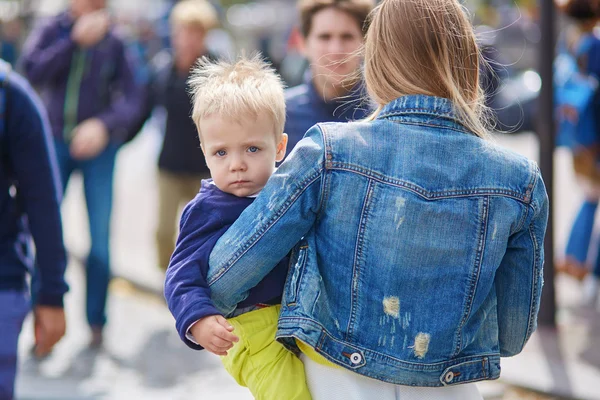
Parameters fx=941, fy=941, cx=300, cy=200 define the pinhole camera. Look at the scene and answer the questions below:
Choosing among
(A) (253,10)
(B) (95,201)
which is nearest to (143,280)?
(B) (95,201)

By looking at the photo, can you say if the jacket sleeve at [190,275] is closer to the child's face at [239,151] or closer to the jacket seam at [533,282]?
the child's face at [239,151]

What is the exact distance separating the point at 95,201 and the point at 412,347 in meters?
4.18

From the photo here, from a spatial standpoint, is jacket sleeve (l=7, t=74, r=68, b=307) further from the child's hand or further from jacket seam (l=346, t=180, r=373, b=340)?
jacket seam (l=346, t=180, r=373, b=340)

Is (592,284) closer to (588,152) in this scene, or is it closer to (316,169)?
(588,152)

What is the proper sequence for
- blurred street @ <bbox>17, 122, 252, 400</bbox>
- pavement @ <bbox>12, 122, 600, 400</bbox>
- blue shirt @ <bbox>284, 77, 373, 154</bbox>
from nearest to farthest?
blue shirt @ <bbox>284, 77, 373, 154</bbox>, pavement @ <bbox>12, 122, 600, 400</bbox>, blurred street @ <bbox>17, 122, 252, 400</bbox>

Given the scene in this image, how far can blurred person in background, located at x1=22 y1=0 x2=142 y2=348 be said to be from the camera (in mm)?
5969

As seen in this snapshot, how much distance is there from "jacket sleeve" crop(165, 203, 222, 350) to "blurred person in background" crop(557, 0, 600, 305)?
4.75 meters

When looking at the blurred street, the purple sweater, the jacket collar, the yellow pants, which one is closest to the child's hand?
the yellow pants

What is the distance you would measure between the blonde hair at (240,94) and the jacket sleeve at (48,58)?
3733 mm

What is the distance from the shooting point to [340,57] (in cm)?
385

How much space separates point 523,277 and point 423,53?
60cm

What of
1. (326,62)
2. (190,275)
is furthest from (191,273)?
(326,62)

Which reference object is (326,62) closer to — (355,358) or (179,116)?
(355,358)

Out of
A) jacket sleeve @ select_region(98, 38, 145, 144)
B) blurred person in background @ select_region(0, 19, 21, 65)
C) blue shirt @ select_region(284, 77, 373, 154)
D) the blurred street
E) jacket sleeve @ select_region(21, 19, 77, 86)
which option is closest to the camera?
blue shirt @ select_region(284, 77, 373, 154)
